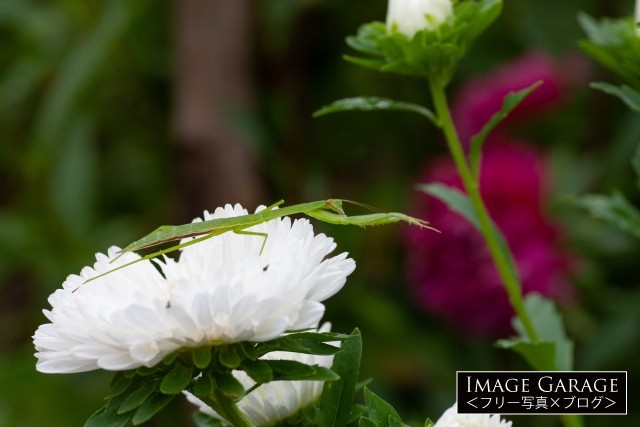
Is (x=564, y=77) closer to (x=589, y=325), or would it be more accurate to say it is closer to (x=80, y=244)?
(x=589, y=325)

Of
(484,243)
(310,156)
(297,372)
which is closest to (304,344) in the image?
(297,372)

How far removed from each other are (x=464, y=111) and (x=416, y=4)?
562 mm

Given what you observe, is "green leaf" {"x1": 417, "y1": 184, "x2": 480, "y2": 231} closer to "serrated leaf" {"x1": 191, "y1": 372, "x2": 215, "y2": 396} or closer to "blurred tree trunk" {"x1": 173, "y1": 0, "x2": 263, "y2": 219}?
"serrated leaf" {"x1": 191, "y1": 372, "x2": 215, "y2": 396}

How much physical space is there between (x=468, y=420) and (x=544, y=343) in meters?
0.09

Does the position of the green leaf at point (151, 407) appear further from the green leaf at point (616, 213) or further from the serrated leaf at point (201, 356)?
the green leaf at point (616, 213)

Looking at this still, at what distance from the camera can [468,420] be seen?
1.14ft

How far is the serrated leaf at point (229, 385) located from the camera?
33 cm

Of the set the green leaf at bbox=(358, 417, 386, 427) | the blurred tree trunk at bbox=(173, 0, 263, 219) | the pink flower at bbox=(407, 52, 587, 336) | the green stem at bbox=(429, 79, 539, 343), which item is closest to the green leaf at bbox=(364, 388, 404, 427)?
the green leaf at bbox=(358, 417, 386, 427)

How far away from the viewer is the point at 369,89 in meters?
1.19

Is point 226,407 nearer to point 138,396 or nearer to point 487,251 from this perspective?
point 138,396

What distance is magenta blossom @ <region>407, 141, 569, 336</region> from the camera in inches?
35.8

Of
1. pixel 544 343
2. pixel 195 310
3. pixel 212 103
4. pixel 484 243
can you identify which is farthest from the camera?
pixel 212 103

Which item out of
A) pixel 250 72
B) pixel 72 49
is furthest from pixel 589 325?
pixel 72 49

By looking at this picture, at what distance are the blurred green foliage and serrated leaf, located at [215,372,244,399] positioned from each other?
71cm
